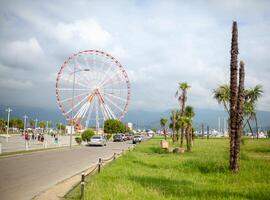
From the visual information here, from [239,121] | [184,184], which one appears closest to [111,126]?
[239,121]

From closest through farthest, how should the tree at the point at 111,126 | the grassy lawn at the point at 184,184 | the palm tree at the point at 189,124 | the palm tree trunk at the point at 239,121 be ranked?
the grassy lawn at the point at 184,184 < the palm tree trunk at the point at 239,121 < the palm tree at the point at 189,124 < the tree at the point at 111,126

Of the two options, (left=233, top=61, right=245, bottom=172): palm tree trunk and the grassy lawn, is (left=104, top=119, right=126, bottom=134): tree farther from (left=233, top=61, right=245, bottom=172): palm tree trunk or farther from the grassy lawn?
the grassy lawn

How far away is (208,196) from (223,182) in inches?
138

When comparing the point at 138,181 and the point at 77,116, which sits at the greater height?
the point at 77,116

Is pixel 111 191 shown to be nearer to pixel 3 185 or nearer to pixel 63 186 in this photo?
pixel 63 186

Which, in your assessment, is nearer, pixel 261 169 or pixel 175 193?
pixel 175 193

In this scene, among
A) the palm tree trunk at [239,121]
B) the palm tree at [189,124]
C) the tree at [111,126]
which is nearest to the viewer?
the palm tree trunk at [239,121]

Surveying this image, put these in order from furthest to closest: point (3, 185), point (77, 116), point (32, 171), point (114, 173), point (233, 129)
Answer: point (77, 116)
point (233, 129)
point (32, 171)
point (114, 173)
point (3, 185)

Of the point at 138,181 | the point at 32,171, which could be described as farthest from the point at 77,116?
the point at 138,181

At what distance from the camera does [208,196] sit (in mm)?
11680

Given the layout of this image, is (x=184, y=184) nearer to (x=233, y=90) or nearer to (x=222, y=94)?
(x=233, y=90)

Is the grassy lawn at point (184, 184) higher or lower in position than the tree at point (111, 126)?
lower

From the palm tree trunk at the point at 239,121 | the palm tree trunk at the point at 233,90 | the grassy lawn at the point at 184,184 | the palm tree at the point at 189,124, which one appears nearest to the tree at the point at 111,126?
the palm tree at the point at 189,124

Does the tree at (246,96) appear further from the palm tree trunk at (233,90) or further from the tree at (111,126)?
the tree at (111,126)
